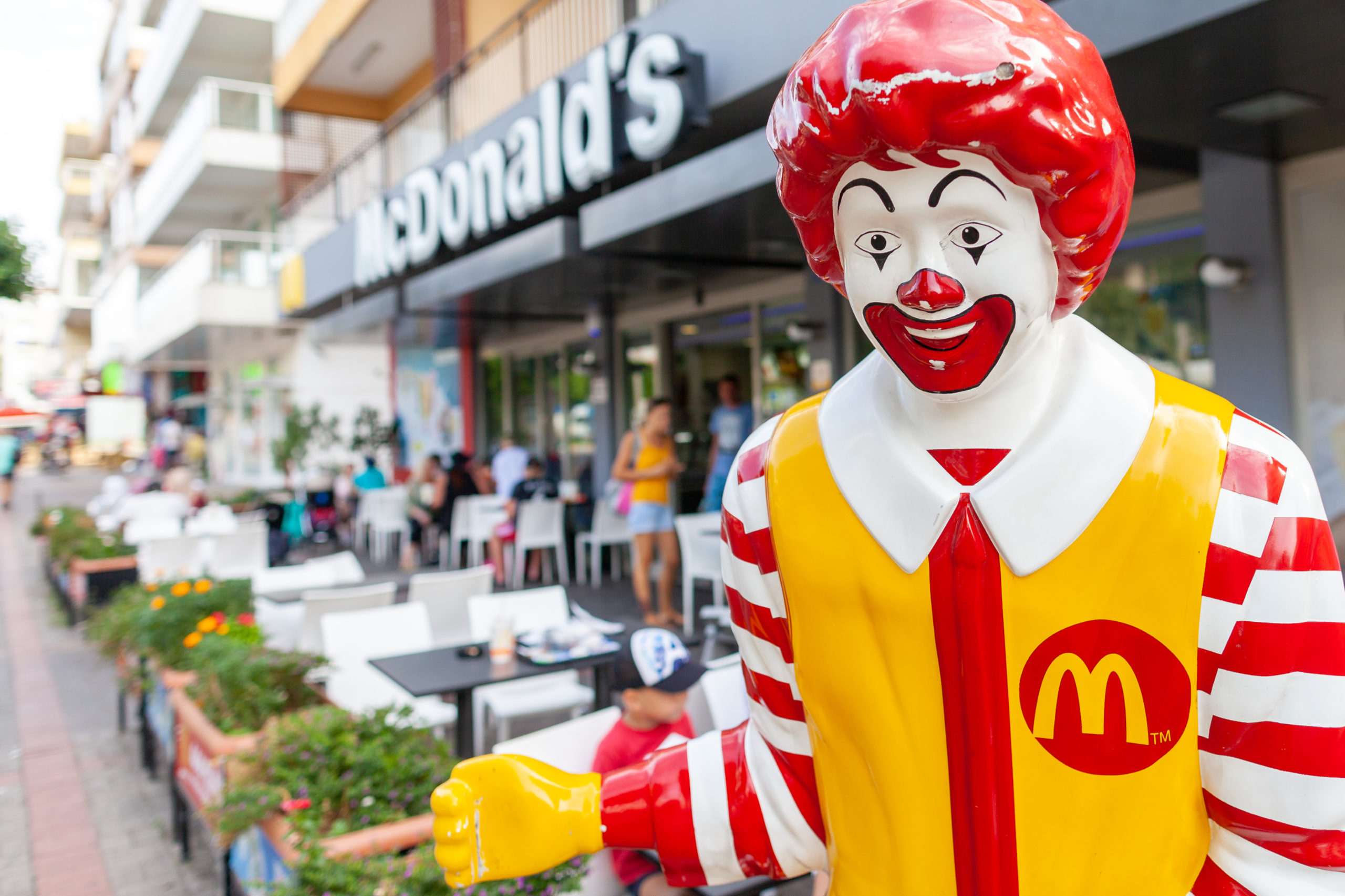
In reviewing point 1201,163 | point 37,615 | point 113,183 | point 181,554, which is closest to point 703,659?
point 1201,163

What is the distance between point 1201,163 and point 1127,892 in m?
4.70

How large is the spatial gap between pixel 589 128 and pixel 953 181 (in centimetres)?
591

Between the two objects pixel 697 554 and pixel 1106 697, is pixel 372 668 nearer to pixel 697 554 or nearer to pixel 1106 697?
pixel 697 554

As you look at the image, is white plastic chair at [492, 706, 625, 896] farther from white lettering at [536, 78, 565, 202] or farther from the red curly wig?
white lettering at [536, 78, 565, 202]

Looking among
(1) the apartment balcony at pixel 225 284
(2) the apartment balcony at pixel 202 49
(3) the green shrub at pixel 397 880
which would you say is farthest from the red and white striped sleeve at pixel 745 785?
(2) the apartment balcony at pixel 202 49

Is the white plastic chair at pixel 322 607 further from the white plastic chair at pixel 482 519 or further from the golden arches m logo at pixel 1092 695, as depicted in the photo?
the white plastic chair at pixel 482 519

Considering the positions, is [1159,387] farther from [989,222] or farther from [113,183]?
[113,183]

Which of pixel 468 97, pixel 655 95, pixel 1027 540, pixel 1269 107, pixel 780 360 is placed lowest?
pixel 1027 540

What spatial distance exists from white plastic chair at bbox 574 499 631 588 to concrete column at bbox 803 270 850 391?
2841 mm

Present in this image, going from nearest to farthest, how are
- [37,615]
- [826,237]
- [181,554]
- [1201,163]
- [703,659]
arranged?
1. [826,237]
2. [1201,163]
3. [703,659]
4. [181,554]
5. [37,615]

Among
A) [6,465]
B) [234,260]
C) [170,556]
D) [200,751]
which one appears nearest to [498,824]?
[200,751]

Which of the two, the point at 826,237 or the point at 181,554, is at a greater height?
the point at 826,237

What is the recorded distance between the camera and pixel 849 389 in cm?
102

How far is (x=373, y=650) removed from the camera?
4.37 metres
